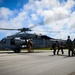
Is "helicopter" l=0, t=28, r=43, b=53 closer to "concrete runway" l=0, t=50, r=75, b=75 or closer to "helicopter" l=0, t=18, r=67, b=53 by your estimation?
"helicopter" l=0, t=18, r=67, b=53

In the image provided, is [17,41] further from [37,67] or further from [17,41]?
[37,67]

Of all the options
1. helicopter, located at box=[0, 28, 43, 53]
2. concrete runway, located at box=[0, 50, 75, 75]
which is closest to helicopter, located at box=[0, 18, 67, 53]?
helicopter, located at box=[0, 28, 43, 53]

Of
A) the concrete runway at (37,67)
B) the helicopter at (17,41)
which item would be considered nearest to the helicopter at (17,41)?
the helicopter at (17,41)

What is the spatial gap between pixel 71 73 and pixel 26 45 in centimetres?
1965

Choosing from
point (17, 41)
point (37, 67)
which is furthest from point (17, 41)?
point (37, 67)

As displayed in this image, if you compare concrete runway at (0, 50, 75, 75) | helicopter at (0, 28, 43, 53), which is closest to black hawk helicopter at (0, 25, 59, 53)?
helicopter at (0, 28, 43, 53)

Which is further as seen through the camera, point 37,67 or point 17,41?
point 17,41

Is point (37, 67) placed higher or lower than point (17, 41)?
lower

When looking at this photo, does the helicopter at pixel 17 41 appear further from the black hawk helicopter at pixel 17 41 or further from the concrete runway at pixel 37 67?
the concrete runway at pixel 37 67

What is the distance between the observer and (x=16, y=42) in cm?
2767

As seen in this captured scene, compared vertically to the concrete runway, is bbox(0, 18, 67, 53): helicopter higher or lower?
higher

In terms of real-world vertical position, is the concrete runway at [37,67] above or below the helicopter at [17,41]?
below

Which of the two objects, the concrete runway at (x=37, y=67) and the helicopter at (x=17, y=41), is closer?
the concrete runway at (x=37, y=67)

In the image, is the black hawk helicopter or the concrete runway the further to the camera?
the black hawk helicopter
